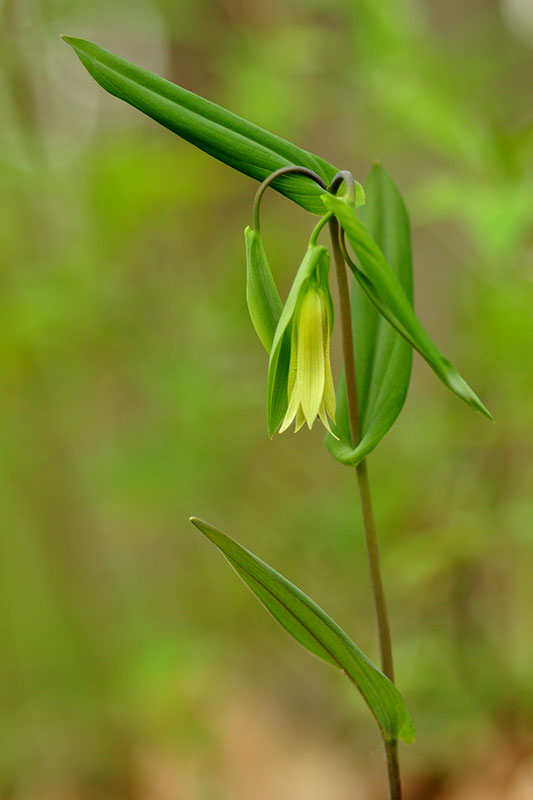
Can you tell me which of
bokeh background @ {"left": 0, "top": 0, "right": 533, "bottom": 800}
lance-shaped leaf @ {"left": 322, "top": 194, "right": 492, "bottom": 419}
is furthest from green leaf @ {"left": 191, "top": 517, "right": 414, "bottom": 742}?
bokeh background @ {"left": 0, "top": 0, "right": 533, "bottom": 800}

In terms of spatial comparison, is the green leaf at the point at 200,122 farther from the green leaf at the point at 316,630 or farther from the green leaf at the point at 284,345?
the green leaf at the point at 316,630

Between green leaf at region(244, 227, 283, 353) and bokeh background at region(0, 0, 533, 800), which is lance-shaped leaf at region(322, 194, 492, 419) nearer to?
green leaf at region(244, 227, 283, 353)

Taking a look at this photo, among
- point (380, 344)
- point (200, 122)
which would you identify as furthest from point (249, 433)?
point (200, 122)

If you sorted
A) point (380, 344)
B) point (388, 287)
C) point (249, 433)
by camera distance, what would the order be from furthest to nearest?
point (249, 433), point (380, 344), point (388, 287)

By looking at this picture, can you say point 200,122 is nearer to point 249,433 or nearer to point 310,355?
point 310,355

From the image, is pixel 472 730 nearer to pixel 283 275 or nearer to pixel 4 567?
pixel 283 275

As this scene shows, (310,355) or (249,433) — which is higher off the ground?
(310,355)

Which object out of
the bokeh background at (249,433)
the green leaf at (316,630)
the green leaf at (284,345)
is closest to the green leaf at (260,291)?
the green leaf at (284,345)

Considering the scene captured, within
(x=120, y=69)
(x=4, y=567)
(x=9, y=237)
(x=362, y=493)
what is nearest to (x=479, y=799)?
(x=362, y=493)
